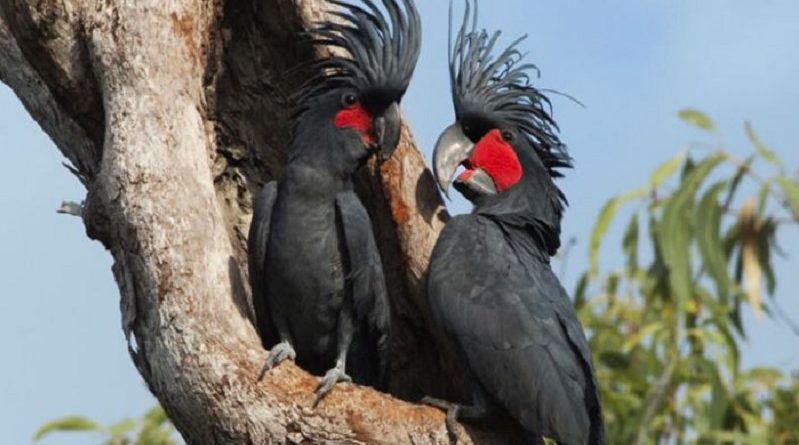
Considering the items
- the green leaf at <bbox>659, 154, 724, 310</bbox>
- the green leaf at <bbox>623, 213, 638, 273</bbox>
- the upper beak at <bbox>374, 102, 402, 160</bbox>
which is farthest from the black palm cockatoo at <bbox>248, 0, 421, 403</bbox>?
the green leaf at <bbox>623, 213, 638, 273</bbox>

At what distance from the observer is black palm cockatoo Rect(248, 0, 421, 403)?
5.75 m

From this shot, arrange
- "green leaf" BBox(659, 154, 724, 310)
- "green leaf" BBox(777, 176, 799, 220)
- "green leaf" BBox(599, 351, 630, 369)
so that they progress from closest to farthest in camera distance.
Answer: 1. "green leaf" BBox(777, 176, 799, 220)
2. "green leaf" BBox(659, 154, 724, 310)
3. "green leaf" BBox(599, 351, 630, 369)

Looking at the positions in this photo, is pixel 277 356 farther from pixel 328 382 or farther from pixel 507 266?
pixel 507 266

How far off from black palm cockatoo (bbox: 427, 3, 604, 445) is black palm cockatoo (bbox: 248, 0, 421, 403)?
21cm

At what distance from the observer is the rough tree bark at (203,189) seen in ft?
17.7

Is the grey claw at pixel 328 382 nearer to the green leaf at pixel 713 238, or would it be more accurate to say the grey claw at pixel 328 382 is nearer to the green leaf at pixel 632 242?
the green leaf at pixel 713 238

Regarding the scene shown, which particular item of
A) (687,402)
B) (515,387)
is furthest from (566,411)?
(687,402)

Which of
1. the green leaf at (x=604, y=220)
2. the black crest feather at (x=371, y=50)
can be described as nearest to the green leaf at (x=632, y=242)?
the green leaf at (x=604, y=220)

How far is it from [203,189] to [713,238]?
1.95 m

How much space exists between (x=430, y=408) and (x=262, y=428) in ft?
1.54

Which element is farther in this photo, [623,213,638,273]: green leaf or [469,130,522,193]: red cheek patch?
[623,213,638,273]: green leaf

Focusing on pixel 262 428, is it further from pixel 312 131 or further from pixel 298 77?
pixel 298 77

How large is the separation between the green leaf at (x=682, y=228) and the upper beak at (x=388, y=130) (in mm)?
1429

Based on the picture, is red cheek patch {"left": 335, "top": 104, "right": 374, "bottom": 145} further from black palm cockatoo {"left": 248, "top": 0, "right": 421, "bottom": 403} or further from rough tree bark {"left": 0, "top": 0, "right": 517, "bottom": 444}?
rough tree bark {"left": 0, "top": 0, "right": 517, "bottom": 444}
